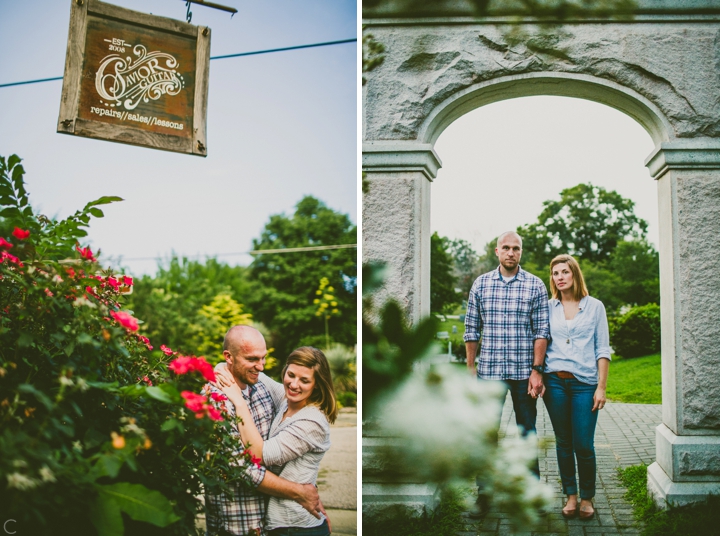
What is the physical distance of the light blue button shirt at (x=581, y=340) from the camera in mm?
2207

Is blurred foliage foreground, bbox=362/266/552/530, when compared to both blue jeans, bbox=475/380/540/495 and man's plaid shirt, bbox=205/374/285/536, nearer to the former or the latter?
man's plaid shirt, bbox=205/374/285/536

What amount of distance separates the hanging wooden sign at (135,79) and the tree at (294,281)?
3375 millimetres

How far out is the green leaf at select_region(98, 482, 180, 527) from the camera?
0.87 m

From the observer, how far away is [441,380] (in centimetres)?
49

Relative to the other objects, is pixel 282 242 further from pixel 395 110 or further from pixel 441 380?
pixel 441 380

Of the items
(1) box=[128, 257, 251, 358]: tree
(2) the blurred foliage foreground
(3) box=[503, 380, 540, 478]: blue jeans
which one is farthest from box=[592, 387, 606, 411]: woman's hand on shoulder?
(1) box=[128, 257, 251, 358]: tree

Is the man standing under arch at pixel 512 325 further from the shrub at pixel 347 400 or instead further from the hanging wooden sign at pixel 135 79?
the shrub at pixel 347 400

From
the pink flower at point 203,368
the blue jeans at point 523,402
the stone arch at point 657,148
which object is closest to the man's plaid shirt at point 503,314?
the blue jeans at point 523,402

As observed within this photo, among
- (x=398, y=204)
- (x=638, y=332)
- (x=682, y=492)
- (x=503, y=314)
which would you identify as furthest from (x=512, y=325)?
(x=638, y=332)

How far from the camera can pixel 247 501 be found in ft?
5.18

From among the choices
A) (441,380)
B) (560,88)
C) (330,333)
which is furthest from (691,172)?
(330,333)

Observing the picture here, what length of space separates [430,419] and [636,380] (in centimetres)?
693

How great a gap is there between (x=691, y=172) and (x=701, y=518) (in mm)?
1209

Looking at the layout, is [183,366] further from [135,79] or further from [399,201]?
[399,201]
